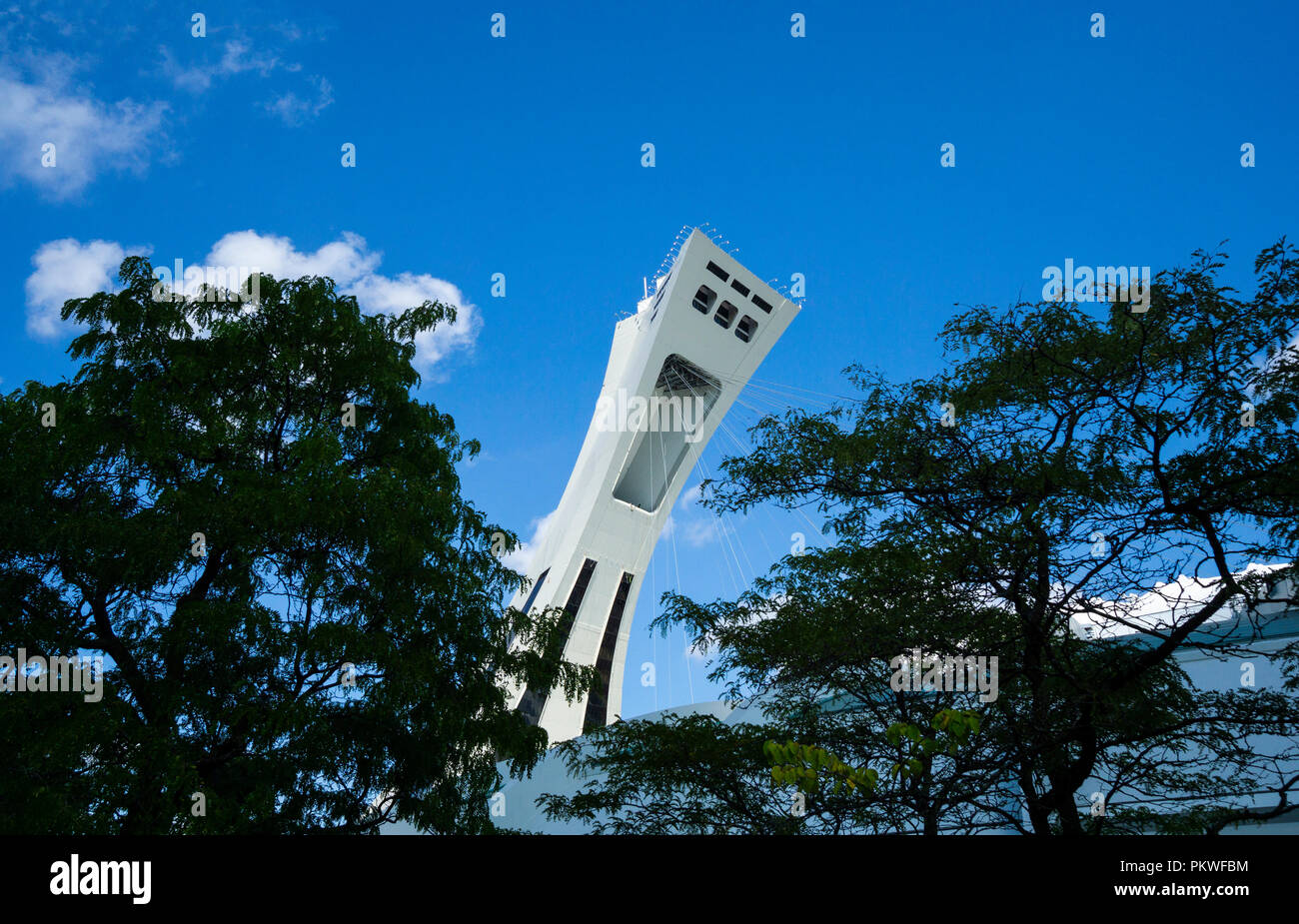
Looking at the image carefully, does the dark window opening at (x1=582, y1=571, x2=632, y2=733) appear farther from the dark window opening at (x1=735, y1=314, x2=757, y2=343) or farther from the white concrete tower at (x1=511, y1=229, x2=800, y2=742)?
the dark window opening at (x1=735, y1=314, x2=757, y2=343)

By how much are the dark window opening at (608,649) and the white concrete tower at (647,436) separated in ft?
0.16

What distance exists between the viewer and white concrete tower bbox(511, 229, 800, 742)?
35.9 m

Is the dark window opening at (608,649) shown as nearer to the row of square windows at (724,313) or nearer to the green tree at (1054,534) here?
the row of square windows at (724,313)

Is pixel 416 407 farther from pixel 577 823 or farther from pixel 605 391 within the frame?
pixel 605 391

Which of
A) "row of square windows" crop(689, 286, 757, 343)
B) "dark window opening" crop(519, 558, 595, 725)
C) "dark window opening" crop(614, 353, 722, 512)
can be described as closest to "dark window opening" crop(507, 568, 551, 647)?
"dark window opening" crop(519, 558, 595, 725)

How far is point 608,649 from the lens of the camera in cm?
3653

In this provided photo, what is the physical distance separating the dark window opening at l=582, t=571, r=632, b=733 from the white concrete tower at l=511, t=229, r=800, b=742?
48 millimetres

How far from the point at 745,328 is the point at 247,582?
29738 mm

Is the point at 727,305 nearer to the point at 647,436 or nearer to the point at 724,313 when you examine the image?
the point at 724,313

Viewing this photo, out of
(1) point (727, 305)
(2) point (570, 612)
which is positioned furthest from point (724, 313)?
(2) point (570, 612)

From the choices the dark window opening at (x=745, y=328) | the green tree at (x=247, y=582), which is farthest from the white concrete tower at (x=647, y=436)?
the green tree at (x=247, y=582)

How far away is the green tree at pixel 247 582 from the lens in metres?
8.48
